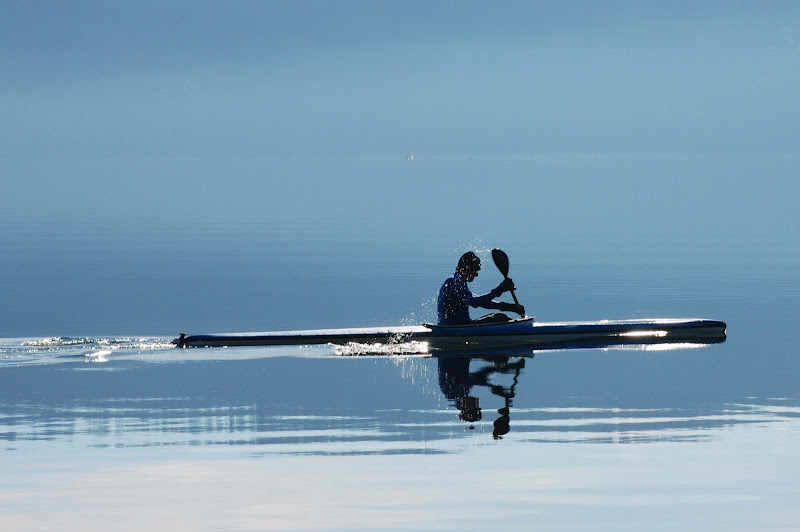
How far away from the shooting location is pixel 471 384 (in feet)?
77.8

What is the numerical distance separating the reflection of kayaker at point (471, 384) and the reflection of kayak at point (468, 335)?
2.96 ft

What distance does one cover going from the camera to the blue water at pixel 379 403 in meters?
15.4

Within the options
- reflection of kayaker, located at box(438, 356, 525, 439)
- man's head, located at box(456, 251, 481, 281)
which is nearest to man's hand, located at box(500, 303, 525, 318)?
man's head, located at box(456, 251, 481, 281)

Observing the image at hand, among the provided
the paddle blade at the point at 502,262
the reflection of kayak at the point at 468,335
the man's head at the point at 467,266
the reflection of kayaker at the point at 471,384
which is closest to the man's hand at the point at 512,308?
the reflection of kayak at the point at 468,335

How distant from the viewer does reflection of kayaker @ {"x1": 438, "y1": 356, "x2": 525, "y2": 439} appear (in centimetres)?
2066

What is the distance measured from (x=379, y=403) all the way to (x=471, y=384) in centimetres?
230

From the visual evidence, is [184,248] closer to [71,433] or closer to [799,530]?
[71,433]

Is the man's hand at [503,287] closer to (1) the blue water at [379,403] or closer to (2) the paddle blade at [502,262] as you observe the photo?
(2) the paddle blade at [502,262]

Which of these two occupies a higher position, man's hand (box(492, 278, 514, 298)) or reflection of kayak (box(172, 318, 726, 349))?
man's hand (box(492, 278, 514, 298))

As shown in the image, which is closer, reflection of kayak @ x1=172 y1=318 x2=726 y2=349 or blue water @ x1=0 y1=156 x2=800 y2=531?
blue water @ x1=0 y1=156 x2=800 y2=531

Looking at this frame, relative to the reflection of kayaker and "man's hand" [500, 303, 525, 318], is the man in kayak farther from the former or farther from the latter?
the reflection of kayaker

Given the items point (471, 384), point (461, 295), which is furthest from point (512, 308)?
point (471, 384)

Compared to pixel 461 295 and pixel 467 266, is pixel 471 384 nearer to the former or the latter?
pixel 461 295

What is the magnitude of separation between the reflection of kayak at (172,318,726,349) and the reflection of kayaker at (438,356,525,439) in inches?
35.5
